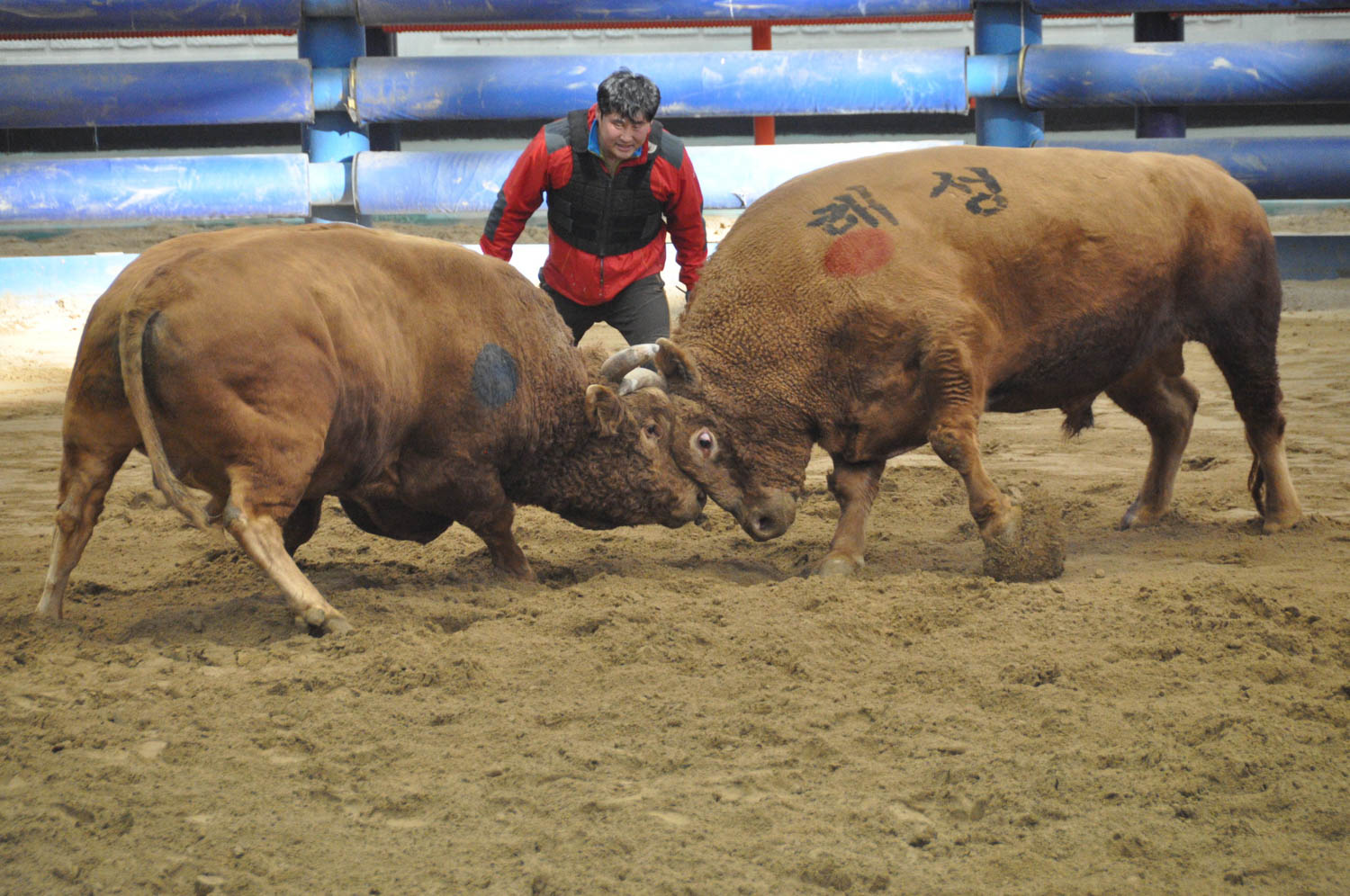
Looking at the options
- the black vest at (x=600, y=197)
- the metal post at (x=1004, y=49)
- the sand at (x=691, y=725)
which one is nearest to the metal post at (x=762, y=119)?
the metal post at (x=1004, y=49)

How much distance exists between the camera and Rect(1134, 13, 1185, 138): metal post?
10781mm

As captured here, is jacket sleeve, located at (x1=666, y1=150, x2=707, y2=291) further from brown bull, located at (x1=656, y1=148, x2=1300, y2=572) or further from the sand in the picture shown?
the sand

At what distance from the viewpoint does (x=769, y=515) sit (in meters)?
4.68

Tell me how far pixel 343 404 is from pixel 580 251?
208 cm

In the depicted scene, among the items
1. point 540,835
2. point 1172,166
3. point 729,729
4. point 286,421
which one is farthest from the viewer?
point 1172,166

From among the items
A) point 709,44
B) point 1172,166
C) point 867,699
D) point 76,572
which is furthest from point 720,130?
point 867,699

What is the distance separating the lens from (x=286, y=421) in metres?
3.43

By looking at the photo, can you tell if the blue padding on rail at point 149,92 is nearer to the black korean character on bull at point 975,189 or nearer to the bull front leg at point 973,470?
the black korean character on bull at point 975,189

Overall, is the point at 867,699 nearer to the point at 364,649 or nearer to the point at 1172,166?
the point at 364,649

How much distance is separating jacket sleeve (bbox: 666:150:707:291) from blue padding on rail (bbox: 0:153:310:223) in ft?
19.3

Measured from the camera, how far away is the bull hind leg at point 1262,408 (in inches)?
192

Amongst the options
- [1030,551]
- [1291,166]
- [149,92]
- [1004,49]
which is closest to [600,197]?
[1030,551]

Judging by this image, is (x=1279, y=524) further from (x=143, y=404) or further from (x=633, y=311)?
(x=143, y=404)

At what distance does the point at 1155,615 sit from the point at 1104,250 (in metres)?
1.55
